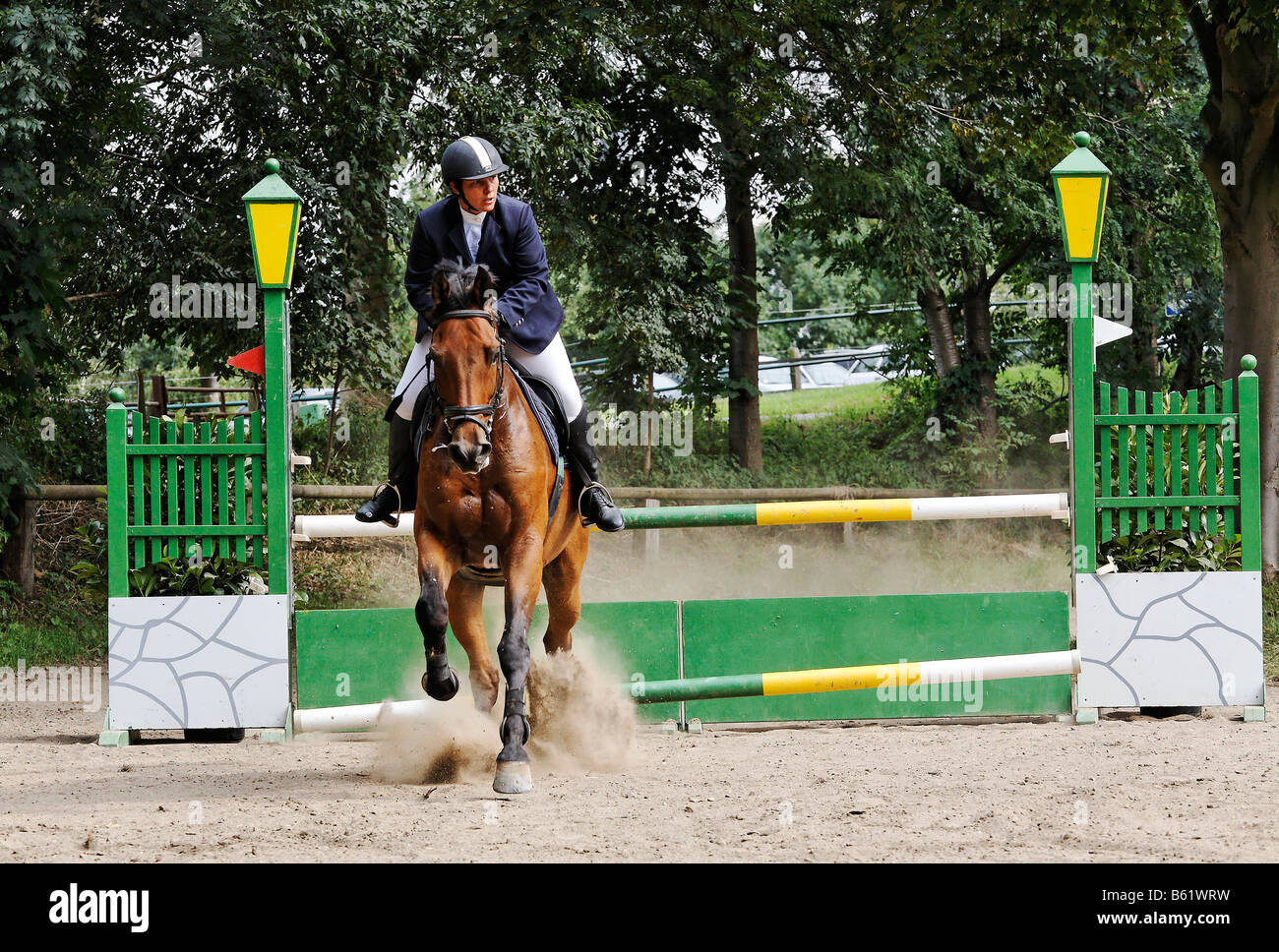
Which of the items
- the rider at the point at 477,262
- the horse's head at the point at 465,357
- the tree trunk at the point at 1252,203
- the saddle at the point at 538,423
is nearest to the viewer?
the horse's head at the point at 465,357

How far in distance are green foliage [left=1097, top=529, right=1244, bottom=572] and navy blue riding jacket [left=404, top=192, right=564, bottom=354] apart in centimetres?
335

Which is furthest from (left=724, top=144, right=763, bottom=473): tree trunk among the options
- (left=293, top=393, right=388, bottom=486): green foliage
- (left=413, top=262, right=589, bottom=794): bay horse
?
(left=413, top=262, right=589, bottom=794): bay horse

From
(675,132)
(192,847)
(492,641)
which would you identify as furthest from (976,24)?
(192,847)

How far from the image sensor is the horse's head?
15.7ft

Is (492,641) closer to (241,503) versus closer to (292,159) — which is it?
(241,503)

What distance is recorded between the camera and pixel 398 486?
565cm

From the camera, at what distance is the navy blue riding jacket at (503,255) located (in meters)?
5.53

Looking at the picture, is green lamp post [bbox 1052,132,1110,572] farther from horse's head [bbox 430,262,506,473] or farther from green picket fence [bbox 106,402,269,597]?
green picket fence [bbox 106,402,269,597]

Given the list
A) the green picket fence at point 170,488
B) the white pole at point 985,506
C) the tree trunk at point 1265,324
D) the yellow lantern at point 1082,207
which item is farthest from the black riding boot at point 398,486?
the tree trunk at point 1265,324

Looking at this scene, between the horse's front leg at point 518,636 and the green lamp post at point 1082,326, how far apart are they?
3.09 meters

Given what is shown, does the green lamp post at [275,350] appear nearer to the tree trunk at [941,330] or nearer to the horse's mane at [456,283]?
the horse's mane at [456,283]

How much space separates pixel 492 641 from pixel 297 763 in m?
1.20

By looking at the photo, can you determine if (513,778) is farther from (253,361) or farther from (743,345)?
(743,345)

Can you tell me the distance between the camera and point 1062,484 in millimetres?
17406
